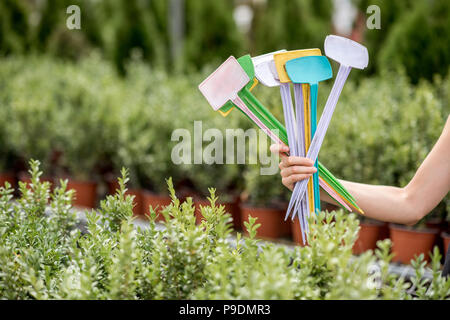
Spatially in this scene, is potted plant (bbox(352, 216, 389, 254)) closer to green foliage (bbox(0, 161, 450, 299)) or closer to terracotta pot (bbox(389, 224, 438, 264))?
terracotta pot (bbox(389, 224, 438, 264))

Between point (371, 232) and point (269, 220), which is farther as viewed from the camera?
point (269, 220)

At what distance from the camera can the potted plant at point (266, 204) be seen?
12.2 feet

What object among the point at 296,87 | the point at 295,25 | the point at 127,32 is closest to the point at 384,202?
the point at 296,87

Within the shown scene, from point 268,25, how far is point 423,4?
4.37 metres

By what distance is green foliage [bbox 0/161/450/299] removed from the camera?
1116 mm

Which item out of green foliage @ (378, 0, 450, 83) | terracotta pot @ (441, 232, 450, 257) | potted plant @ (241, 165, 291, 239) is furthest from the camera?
green foliage @ (378, 0, 450, 83)

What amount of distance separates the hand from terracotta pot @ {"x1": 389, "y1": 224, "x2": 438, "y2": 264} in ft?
5.92

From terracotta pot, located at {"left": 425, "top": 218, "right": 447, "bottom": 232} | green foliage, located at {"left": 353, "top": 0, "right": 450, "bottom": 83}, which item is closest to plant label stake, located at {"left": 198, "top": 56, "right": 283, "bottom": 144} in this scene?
terracotta pot, located at {"left": 425, "top": 218, "right": 447, "bottom": 232}

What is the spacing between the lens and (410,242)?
3088mm

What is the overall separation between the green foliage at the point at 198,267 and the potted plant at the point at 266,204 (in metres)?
2.23

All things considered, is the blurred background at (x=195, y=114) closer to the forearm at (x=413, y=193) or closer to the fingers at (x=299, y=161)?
the forearm at (x=413, y=193)

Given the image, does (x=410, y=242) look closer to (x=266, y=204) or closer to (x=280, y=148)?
(x=266, y=204)

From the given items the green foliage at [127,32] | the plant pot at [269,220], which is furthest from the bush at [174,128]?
the green foliage at [127,32]

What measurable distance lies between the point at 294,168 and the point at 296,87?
0.74ft
